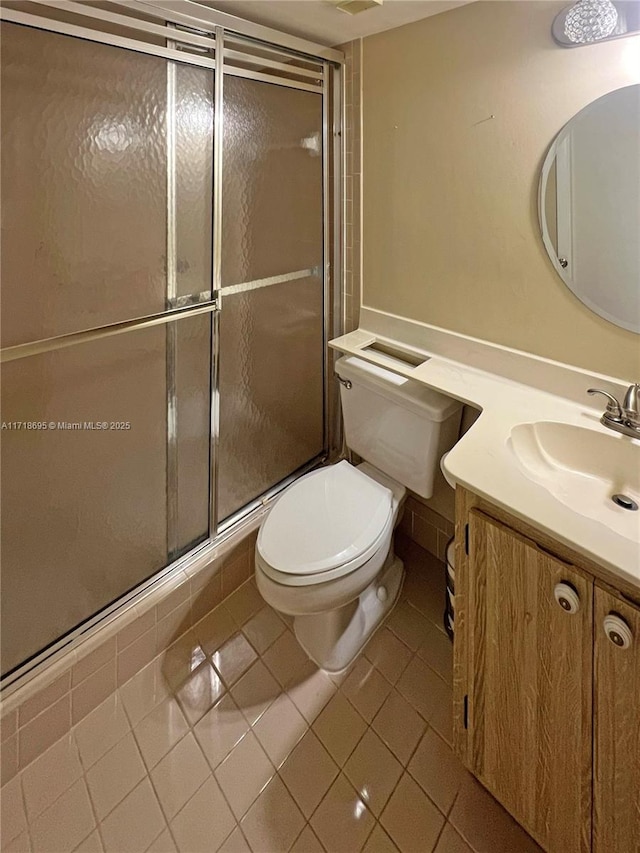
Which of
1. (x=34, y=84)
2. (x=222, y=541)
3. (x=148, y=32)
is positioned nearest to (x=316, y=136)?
(x=148, y=32)

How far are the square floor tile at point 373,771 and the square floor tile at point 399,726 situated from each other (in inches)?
0.9

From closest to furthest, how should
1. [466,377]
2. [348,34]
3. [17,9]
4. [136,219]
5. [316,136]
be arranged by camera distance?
[17,9] → [136,219] → [466,377] → [348,34] → [316,136]

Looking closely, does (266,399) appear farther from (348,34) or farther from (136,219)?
(348,34)

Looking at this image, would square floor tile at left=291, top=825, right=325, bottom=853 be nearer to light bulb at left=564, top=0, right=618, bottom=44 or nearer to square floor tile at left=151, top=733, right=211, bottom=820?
square floor tile at left=151, top=733, right=211, bottom=820

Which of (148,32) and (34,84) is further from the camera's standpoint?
(148,32)

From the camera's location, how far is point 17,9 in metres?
0.99

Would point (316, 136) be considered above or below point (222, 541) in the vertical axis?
above

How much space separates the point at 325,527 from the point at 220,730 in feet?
2.13

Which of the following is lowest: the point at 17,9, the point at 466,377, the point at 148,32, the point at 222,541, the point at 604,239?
the point at 222,541

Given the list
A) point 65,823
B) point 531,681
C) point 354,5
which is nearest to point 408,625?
point 531,681

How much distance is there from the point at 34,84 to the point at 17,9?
0.13 meters

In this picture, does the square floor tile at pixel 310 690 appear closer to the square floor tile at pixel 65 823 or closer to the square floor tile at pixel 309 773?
the square floor tile at pixel 309 773

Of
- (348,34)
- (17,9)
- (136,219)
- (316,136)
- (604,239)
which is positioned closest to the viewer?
(17,9)

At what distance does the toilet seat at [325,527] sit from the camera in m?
1.35
